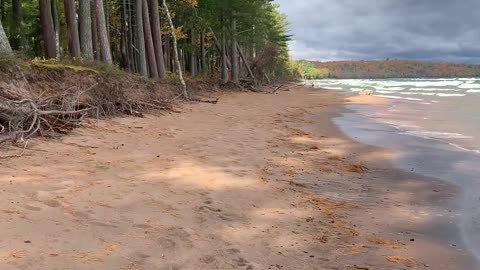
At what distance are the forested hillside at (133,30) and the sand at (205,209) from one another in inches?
174

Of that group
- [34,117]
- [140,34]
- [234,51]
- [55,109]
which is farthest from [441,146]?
[234,51]

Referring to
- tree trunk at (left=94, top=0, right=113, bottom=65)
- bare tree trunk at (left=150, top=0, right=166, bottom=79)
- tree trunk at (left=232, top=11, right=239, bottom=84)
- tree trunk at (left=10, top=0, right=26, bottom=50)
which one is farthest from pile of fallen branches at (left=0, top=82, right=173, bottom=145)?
tree trunk at (left=232, top=11, right=239, bottom=84)

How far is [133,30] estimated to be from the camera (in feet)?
98.4

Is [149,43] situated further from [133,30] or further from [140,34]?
[133,30]

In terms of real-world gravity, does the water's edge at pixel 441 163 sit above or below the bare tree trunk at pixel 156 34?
below

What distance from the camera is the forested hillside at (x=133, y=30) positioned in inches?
589

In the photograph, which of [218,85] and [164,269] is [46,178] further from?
[218,85]

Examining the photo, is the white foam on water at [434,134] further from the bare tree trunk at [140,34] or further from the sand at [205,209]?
the bare tree trunk at [140,34]

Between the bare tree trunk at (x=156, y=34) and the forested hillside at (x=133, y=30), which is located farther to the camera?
the bare tree trunk at (x=156, y=34)

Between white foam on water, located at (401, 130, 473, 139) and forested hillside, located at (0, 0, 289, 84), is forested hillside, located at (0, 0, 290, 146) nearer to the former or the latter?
forested hillside, located at (0, 0, 289, 84)

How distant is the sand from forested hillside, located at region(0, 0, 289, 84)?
4410 mm

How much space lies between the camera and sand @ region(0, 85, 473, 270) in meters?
3.37

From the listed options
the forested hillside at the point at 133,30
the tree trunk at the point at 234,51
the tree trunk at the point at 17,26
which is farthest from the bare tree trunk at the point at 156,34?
the tree trunk at the point at 234,51

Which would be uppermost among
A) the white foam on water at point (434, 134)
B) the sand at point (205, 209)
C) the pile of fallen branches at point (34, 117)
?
the pile of fallen branches at point (34, 117)
